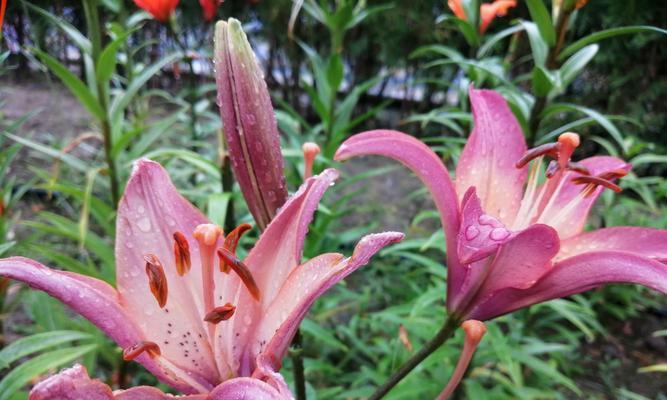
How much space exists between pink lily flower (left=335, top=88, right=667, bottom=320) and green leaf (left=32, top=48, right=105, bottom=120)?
0.58 meters

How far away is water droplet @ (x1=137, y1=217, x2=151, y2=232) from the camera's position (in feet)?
1.58

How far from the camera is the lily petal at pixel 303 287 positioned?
0.38 m

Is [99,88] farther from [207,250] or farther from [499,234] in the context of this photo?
[499,234]

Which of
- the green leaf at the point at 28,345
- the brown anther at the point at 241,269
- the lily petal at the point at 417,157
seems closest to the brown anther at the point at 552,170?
the lily petal at the point at 417,157

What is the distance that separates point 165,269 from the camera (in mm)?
490

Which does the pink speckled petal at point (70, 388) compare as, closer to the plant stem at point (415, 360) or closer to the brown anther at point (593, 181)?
the plant stem at point (415, 360)

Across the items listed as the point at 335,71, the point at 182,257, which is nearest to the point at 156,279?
the point at 182,257

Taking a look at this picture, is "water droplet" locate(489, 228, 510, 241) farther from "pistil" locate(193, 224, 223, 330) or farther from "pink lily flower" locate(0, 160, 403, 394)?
"pistil" locate(193, 224, 223, 330)

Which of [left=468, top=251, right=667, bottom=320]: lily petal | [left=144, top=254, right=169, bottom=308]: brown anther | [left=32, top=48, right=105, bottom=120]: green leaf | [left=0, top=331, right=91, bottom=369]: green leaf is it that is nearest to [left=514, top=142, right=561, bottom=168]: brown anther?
[left=468, top=251, right=667, bottom=320]: lily petal

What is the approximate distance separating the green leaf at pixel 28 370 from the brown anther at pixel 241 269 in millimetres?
370

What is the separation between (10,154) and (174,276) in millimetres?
528

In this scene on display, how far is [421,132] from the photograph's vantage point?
3.33m

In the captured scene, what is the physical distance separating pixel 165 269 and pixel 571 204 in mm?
441

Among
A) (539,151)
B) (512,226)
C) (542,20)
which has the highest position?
(542,20)
